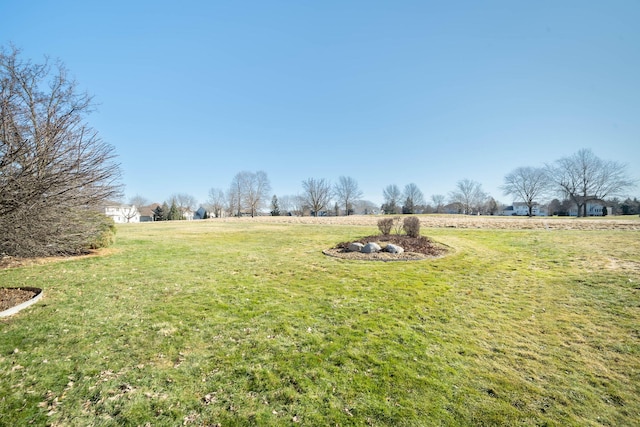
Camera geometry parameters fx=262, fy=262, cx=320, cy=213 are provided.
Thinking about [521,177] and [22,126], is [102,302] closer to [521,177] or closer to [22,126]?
[22,126]

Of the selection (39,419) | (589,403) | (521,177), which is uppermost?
(521,177)

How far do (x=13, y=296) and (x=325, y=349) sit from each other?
8.26 metres

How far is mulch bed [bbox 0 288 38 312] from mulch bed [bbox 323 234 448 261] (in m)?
9.78

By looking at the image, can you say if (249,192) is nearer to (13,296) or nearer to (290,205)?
(290,205)

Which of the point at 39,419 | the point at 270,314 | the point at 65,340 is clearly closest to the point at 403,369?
the point at 270,314

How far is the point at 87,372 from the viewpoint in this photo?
12.9 ft

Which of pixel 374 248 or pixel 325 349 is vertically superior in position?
pixel 374 248

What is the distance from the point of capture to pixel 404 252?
12.2m

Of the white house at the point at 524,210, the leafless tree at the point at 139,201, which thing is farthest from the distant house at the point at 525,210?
the leafless tree at the point at 139,201

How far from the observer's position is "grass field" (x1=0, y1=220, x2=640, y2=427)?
10.9 feet

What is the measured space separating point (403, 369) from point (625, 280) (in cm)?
852

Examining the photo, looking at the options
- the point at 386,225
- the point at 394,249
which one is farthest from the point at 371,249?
the point at 386,225

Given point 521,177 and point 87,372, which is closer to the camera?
point 87,372

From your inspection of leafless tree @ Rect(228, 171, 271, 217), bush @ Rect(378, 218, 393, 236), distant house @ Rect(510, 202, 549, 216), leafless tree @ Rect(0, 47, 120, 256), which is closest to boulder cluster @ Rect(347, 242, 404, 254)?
bush @ Rect(378, 218, 393, 236)
